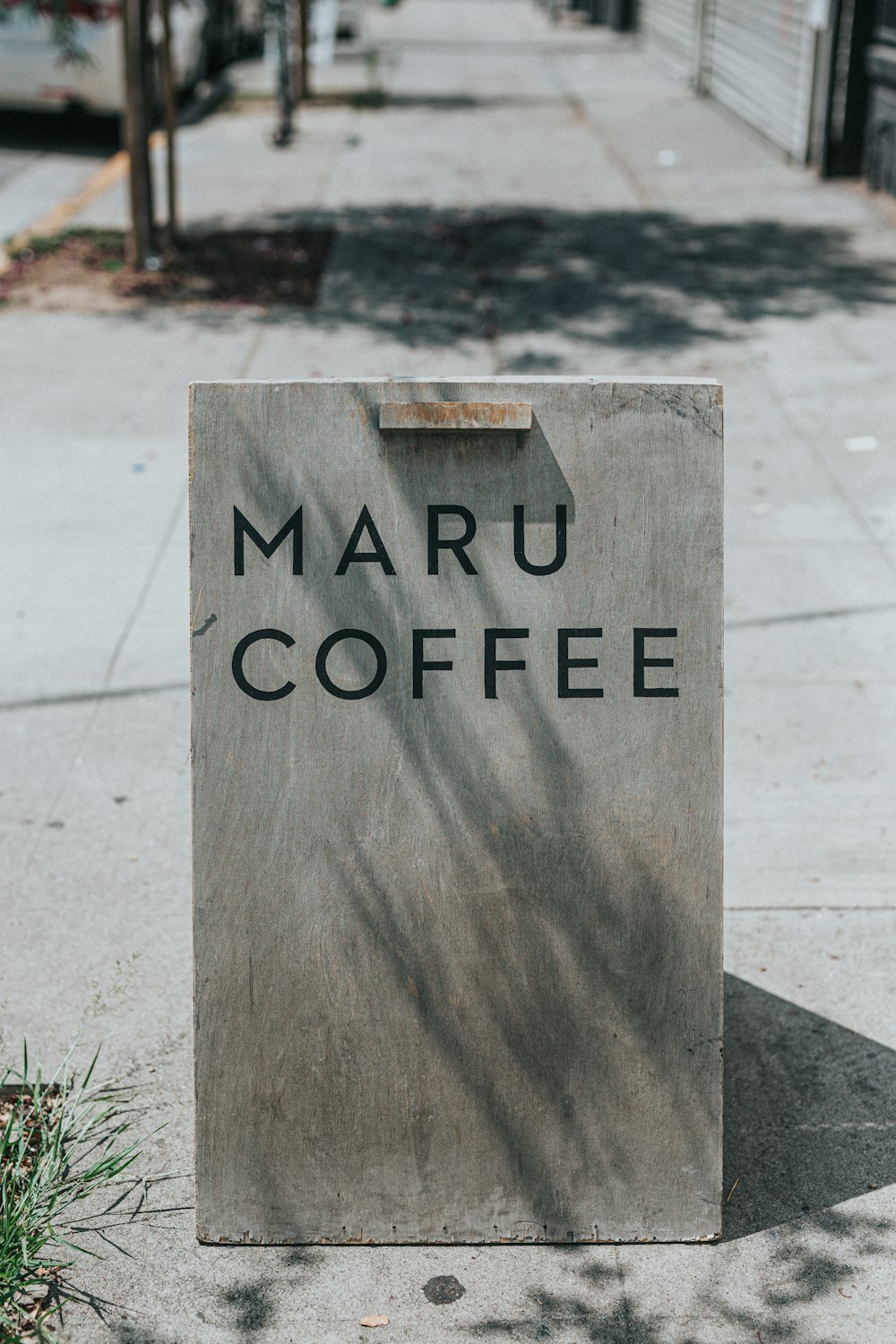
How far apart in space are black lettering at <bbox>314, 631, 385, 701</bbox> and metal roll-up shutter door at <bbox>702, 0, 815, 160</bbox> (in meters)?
13.5

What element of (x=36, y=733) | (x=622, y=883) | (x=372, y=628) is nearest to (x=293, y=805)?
(x=372, y=628)

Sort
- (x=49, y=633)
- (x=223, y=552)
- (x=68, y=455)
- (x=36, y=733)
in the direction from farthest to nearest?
(x=68, y=455)
(x=49, y=633)
(x=36, y=733)
(x=223, y=552)

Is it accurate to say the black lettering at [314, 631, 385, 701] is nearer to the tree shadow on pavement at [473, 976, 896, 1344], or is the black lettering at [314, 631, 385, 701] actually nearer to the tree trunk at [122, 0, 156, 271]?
the tree shadow on pavement at [473, 976, 896, 1344]

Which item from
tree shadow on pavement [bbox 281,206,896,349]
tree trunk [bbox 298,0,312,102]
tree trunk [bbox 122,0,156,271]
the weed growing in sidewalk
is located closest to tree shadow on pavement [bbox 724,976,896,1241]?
the weed growing in sidewalk

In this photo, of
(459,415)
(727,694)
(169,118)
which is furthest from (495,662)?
(169,118)

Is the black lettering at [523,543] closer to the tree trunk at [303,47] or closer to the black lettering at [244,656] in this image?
the black lettering at [244,656]

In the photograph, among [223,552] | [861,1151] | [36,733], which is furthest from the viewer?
[36,733]

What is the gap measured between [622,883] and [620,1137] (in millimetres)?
494

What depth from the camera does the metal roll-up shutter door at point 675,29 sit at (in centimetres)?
2119

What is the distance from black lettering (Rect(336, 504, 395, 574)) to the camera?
2896 mm

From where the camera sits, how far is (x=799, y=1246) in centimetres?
303

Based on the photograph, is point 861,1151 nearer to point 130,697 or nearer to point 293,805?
point 293,805

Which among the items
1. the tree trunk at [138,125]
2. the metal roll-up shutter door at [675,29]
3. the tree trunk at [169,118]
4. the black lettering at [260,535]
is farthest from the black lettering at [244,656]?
the metal roll-up shutter door at [675,29]

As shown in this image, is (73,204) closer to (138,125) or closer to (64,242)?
(64,242)
